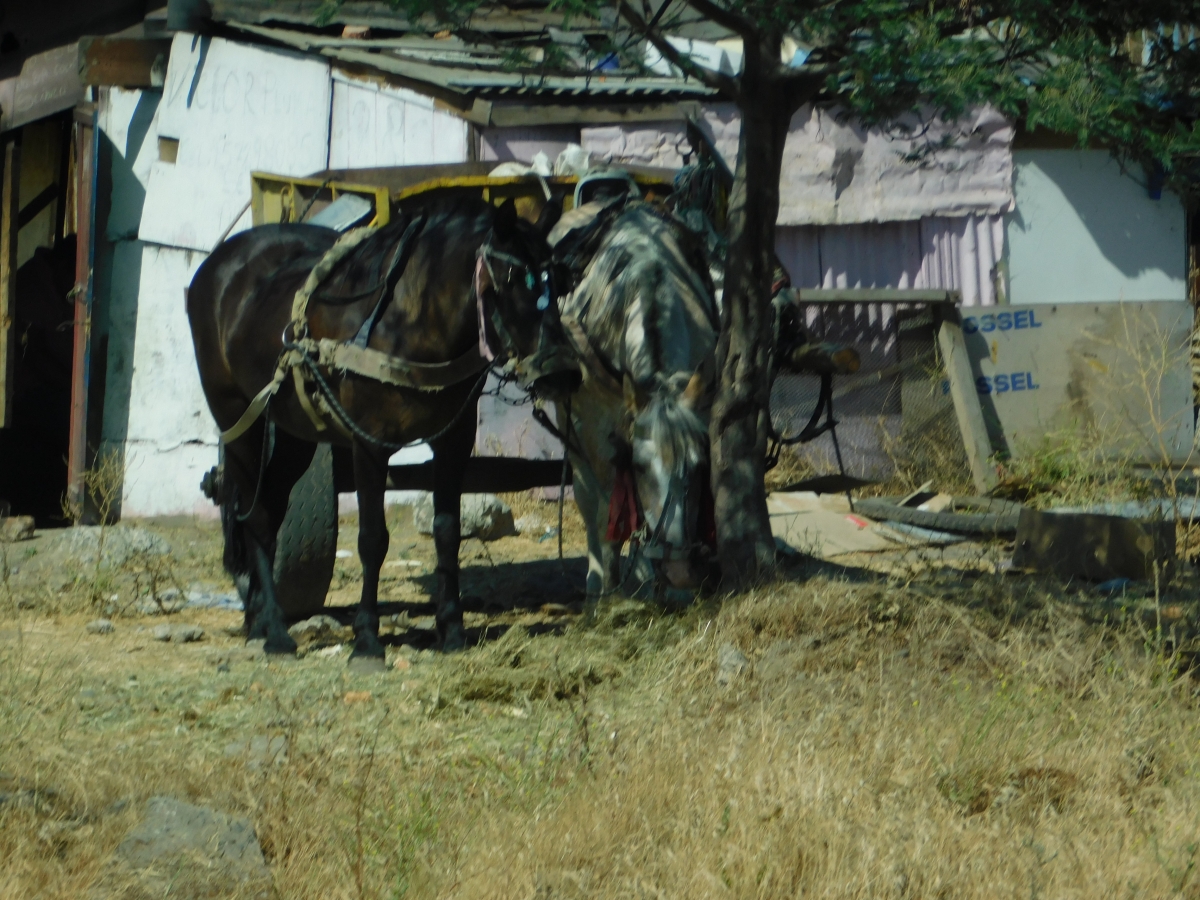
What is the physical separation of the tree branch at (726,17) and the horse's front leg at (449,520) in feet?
6.72

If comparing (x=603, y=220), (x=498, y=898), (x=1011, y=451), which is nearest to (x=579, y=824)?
(x=498, y=898)

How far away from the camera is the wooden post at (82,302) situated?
9875mm

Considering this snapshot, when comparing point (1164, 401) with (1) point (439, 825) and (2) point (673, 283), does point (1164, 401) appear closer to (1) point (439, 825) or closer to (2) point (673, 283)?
(2) point (673, 283)

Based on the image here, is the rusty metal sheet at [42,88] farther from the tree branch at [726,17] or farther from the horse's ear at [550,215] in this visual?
the tree branch at [726,17]

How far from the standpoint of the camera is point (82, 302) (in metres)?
9.98

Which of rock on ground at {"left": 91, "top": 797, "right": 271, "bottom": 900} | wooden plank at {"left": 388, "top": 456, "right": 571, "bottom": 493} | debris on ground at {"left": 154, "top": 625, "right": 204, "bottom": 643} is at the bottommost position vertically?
rock on ground at {"left": 91, "top": 797, "right": 271, "bottom": 900}

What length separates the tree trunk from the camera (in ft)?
17.4

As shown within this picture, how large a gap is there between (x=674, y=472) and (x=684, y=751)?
6.07 feet

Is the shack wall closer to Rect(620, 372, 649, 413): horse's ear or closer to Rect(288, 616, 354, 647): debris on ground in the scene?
Rect(288, 616, 354, 647): debris on ground

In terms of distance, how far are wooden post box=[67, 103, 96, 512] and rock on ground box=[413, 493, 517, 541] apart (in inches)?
101

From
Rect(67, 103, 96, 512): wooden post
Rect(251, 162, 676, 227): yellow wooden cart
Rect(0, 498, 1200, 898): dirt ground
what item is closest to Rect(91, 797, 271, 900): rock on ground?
Rect(0, 498, 1200, 898): dirt ground

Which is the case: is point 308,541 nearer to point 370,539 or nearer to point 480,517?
point 370,539

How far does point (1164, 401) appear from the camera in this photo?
1022 centimetres

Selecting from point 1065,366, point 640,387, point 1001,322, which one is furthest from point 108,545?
point 1065,366
